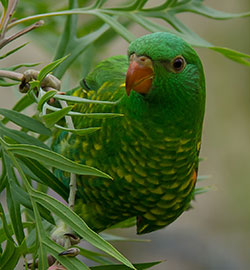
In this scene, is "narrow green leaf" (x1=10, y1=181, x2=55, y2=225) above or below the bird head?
below

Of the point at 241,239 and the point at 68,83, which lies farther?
the point at 241,239

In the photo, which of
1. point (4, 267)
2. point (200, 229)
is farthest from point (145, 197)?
point (200, 229)

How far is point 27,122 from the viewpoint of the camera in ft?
2.69

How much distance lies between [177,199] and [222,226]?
2686 mm

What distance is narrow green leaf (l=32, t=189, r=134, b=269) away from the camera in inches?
26.5

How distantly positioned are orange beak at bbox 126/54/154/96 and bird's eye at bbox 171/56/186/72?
0.14 ft

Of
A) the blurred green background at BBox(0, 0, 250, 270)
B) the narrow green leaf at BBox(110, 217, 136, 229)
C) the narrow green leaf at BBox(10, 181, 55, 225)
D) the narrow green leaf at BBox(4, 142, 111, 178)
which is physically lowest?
the narrow green leaf at BBox(10, 181, 55, 225)

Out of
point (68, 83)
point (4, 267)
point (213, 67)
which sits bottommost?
point (4, 267)

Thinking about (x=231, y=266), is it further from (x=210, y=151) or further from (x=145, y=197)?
(x=145, y=197)

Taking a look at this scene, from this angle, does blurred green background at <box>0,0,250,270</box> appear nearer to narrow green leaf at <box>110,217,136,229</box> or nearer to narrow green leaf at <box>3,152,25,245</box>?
narrow green leaf at <box>110,217,136,229</box>

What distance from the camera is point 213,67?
348 centimetres

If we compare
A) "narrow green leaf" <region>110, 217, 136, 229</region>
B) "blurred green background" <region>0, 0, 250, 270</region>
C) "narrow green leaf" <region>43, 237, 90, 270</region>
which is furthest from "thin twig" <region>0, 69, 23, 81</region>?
"blurred green background" <region>0, 0, 250, 270</region>

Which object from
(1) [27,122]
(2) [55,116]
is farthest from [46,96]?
(1) [27,122]

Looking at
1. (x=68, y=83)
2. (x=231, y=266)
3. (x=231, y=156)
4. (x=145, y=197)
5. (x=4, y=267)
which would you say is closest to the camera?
(x=4, y=267)
